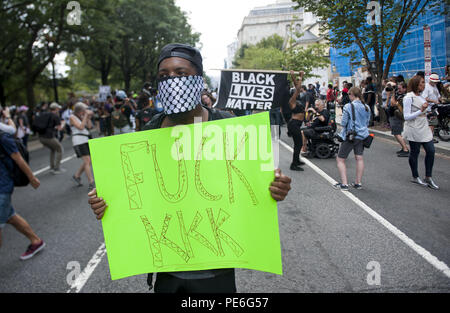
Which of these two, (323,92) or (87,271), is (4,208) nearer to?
(87,271)

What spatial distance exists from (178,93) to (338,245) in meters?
2.58

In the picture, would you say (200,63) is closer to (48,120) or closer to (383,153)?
(383,153)

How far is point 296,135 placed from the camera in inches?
117

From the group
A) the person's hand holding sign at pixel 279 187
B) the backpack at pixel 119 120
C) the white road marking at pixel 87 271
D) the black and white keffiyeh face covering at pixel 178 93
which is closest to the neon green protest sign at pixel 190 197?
the person's hand holding sign at pixel 279 187

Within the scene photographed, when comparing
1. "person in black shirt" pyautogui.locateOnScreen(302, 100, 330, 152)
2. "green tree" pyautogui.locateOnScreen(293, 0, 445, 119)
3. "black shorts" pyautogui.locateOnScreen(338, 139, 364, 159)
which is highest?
"green tree" pyautogui.locateOnScreen(293, 0, 445, 119)

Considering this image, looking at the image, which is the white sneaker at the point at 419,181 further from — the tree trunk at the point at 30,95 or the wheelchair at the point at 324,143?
the tree trunk at the point at 30,95

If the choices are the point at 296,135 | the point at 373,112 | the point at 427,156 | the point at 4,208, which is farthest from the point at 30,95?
the point at 427,156

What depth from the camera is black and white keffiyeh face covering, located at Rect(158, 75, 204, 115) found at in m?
1.78

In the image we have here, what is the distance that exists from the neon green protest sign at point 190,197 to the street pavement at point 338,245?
36.7 inches

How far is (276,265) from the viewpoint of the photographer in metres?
1.71

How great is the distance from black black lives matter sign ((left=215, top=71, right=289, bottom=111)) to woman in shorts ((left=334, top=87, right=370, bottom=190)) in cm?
78

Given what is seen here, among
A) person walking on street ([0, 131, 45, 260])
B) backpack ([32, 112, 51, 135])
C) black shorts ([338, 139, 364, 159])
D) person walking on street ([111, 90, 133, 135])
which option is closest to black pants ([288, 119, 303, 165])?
black shorts ([338, 139, 364, 159])

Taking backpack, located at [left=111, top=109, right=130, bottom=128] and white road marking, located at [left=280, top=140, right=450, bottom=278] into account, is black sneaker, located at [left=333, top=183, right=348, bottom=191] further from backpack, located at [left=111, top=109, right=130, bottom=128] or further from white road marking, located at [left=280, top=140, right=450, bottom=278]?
backpack, located at [left=111, top=109, right=130, bottom=128]
